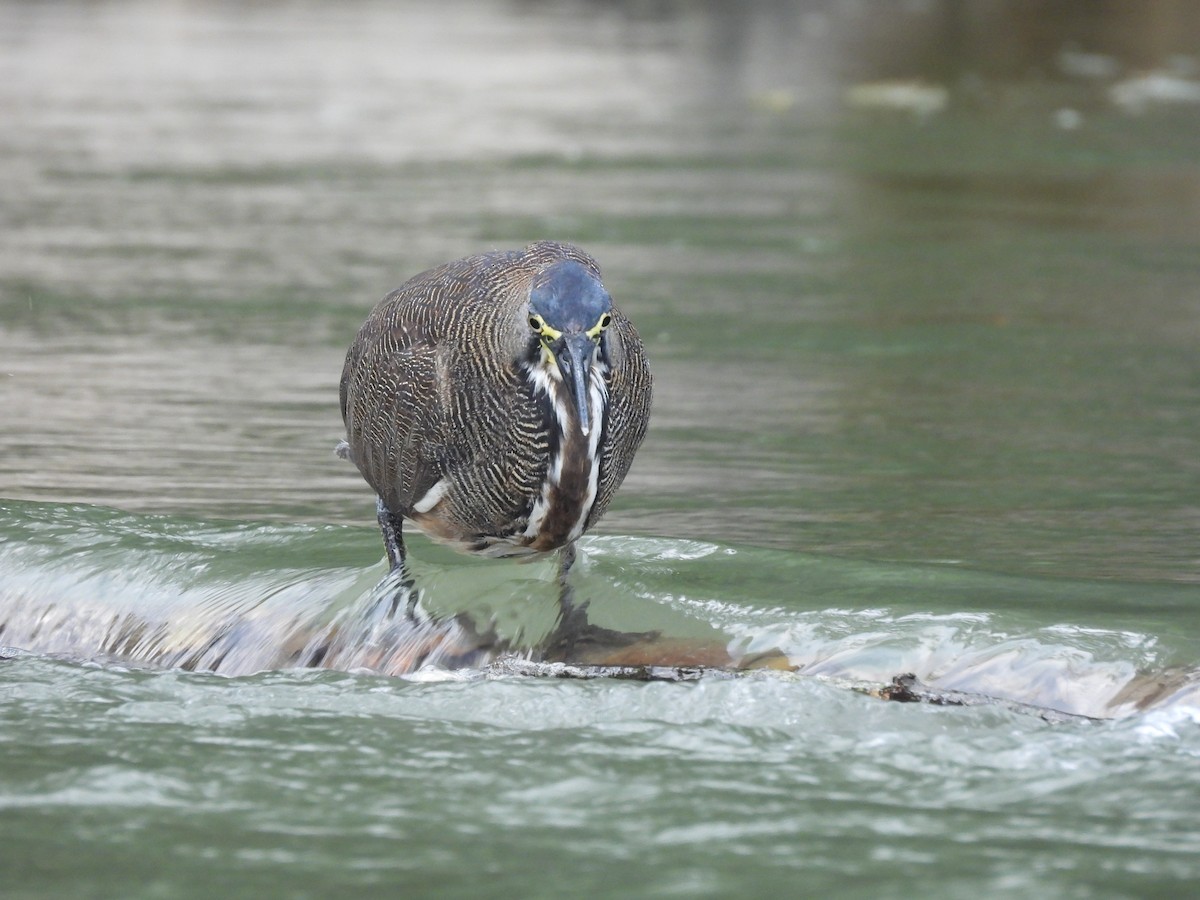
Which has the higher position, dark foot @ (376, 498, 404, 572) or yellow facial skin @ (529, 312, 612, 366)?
yellow facial skin @ (529, 312, 612, 366)

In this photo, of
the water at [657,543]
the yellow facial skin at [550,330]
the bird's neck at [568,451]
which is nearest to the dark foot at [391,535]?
the water at [657,543]

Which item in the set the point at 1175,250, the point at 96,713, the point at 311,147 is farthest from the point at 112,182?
the point at 96,713

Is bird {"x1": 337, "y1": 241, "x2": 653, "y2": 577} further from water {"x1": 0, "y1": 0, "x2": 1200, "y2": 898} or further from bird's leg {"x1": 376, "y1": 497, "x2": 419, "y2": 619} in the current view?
water {"x1": 0, "y1": 0, "x2": 1200, "y2": 898}

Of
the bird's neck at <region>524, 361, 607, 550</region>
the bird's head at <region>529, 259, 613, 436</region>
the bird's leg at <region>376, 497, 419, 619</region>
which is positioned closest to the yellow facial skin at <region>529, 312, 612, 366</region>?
the bird's head at <region>529, 259, 613, 436</region>

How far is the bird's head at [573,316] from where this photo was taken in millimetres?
5047

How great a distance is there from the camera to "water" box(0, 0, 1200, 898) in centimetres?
449

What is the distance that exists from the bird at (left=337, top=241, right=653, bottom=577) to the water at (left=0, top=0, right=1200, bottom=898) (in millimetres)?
468

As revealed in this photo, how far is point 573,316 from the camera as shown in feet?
16.6

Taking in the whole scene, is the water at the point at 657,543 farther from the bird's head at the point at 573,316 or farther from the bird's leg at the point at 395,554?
the bird's head at the point at 573,316

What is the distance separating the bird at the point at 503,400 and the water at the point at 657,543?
468mm

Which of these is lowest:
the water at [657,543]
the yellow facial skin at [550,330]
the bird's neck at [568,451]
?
the water at [657,543]

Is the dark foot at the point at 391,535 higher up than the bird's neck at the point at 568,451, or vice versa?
the bird's neck at the point at 568,451

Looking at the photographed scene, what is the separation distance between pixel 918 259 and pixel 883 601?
630 centimetres

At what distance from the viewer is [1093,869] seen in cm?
427
